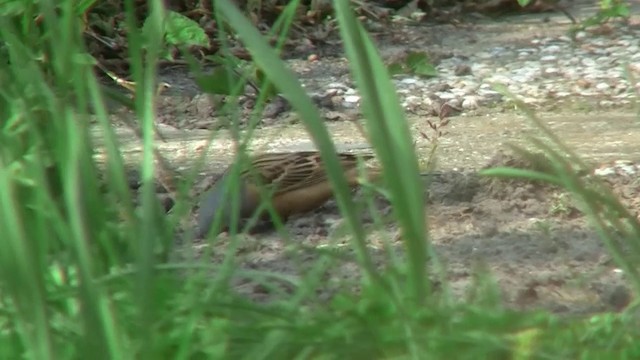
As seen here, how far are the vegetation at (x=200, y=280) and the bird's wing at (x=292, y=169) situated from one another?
139 centimetres

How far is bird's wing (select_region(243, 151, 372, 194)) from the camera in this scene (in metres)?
4.09

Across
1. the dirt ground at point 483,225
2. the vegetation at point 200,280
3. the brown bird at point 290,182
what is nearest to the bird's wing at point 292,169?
the brown bird at point 290,182

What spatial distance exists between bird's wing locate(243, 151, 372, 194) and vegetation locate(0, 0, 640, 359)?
1.39 metres

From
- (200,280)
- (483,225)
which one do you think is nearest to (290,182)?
(483,225)

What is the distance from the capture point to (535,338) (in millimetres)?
2330

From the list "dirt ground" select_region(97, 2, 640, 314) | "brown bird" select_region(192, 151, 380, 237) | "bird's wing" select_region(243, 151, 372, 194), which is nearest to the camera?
"dirt ground" select_region(97, 2, 640, 314)

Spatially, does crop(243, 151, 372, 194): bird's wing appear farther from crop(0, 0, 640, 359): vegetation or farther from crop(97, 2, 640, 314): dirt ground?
crop(0, 0, 640, 359): vegetation

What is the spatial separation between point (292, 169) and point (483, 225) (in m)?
0.80

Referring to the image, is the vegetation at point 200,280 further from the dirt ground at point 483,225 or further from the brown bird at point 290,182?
the brown bird at point 290,182

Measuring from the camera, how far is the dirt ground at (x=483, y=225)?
2988 millimetres

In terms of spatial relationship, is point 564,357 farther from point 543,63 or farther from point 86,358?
point 543,63

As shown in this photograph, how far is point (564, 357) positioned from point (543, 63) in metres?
4.17

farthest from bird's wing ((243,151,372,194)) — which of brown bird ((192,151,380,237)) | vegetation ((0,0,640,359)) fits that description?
vegetation ((0,0,640,359))

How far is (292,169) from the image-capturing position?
4258 mm
